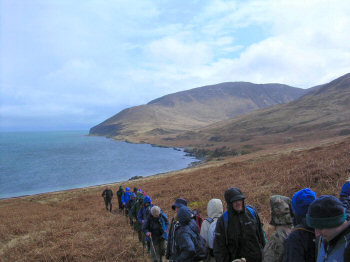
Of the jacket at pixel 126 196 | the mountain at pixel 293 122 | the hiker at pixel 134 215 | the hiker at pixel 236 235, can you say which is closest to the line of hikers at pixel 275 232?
the hiker at pixel 236 235

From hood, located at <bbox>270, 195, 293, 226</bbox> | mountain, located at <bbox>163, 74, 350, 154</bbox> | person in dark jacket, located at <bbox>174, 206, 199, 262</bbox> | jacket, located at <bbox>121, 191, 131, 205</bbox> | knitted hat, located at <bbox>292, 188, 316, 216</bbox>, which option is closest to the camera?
knitted hat, located at <bbox>292, 188, 316, 216</bbox>

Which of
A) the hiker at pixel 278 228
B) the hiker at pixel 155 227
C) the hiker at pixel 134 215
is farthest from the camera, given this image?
the hiker at pixel 134 215

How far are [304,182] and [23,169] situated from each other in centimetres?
7766

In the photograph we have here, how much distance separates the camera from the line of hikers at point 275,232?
2.49m

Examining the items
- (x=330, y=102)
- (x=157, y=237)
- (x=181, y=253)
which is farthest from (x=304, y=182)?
(x=330, y=102)

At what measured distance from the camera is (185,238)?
15.1 ft

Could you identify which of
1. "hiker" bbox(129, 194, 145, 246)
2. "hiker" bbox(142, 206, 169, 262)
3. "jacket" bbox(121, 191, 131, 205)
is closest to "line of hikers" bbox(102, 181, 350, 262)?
"hiker" bbox(142, 206, 169, 262)

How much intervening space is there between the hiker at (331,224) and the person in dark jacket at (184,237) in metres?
2.43

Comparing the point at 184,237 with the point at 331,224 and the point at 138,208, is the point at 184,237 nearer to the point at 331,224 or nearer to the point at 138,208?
the point at 331,224

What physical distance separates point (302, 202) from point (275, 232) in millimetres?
638

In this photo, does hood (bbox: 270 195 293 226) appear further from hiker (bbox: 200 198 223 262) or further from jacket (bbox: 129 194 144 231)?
jacket (bbox: 129 194 144 231)

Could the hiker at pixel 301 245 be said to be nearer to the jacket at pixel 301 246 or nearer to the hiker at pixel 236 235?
the jacket at pixel 301 246

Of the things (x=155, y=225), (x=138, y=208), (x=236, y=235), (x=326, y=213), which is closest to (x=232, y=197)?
(x=236, y=235)

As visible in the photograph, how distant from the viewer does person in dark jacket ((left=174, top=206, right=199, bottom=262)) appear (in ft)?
14.8
